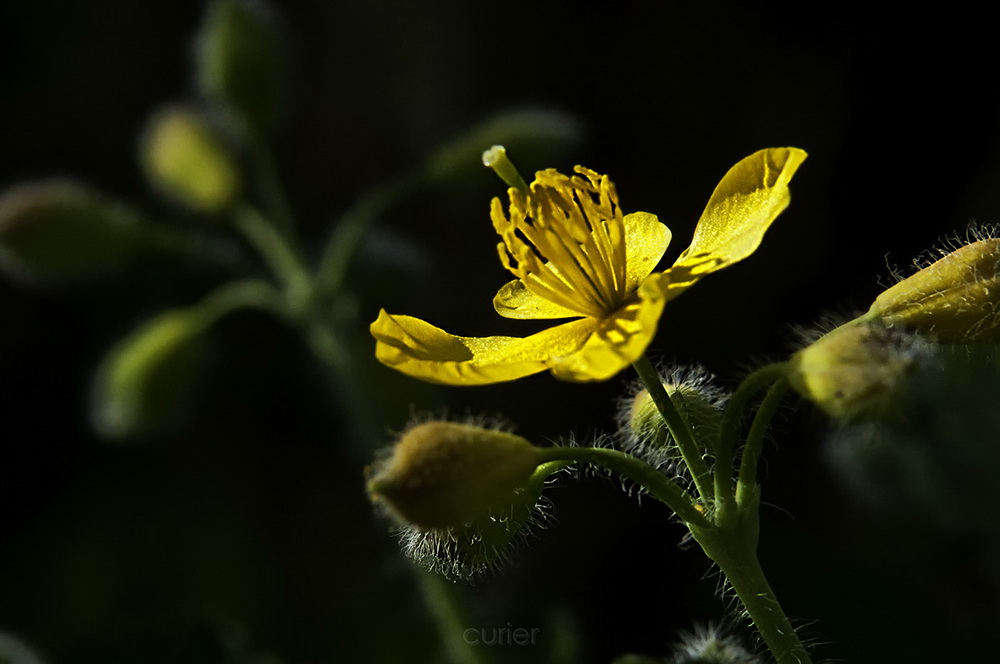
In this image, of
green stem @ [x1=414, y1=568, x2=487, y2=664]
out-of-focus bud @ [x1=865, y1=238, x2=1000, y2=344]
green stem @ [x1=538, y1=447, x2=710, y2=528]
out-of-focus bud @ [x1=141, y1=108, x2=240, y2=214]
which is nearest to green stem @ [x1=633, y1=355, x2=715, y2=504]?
green stem @ [x1=538, y1=447, x2=710, y2=528]

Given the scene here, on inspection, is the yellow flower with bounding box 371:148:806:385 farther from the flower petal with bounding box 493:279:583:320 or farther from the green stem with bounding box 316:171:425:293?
the green stem with bounding box 316:171:425:293

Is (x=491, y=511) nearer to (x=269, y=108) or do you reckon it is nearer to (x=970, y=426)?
(x=970, y=426)

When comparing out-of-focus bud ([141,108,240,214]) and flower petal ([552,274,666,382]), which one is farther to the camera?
out-of-focus bud ([141,108,240,214])

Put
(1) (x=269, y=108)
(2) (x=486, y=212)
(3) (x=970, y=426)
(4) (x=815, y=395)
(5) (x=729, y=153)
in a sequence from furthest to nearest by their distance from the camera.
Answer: (2) (x=486, y=212)
(5) (x=729, y=153)
(1) (x=269, y=108)
(3) (x=970, y=426)
(4) (x=815, y=395)

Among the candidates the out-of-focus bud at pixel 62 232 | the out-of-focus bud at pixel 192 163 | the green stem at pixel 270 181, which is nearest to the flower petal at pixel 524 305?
the green stem at pixel 270 181

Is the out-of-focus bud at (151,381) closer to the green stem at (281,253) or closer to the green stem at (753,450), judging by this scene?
the green stem at (281,253)

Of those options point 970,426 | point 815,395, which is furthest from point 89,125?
point 815,395
